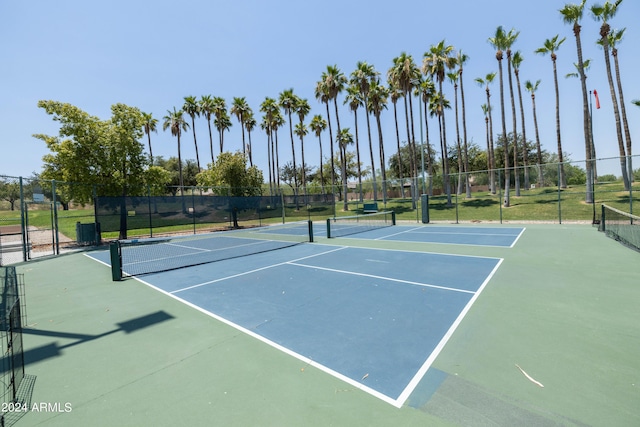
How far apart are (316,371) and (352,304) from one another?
2209 millimetres

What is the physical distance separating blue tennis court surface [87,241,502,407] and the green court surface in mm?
226

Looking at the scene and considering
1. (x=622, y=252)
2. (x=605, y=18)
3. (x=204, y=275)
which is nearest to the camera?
(x=204, y=275)

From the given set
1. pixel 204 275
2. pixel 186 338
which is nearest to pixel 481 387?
pixel 186 338

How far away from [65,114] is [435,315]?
822 inches

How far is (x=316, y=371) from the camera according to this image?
338cm

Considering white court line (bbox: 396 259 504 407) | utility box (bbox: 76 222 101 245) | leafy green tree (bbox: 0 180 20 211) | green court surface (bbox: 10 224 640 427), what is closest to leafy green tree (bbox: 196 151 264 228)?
utility box (bbox: 76 222 101 245)

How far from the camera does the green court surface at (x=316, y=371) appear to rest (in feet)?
8.80

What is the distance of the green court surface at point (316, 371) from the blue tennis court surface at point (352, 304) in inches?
8.9

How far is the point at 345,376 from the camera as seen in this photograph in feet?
10.7

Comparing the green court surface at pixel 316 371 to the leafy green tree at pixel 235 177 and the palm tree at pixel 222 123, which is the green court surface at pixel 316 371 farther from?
the palm tree at pixel 222 123

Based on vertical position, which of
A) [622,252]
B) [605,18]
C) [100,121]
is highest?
[605,18]

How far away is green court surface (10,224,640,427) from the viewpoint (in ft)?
8.80

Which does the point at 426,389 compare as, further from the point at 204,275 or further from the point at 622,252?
the point at 622,252

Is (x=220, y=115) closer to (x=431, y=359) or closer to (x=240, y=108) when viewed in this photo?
(x=240, y=108)
